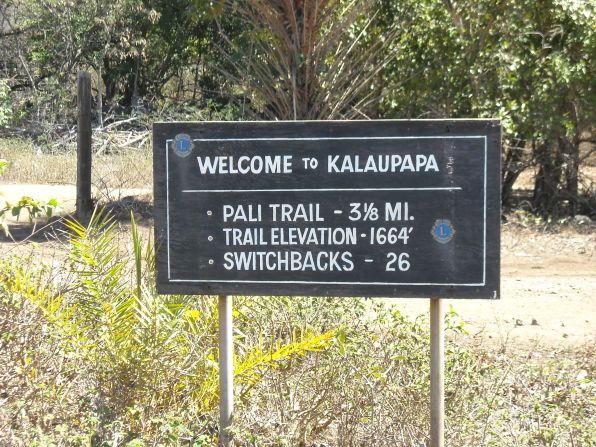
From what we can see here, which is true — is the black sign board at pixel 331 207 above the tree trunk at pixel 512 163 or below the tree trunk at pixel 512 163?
below

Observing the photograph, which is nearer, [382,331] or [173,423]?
[173,423]

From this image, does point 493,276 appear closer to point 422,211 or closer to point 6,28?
point 422,211

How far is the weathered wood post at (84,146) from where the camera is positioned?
11.8 m

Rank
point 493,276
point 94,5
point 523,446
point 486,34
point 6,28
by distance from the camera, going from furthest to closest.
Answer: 1. point 6,28
2. point 94,5
3. point 486,34
4. point 523,446
5. point 493,276


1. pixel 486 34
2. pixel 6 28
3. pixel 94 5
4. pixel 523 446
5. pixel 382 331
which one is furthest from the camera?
pixel 6 28

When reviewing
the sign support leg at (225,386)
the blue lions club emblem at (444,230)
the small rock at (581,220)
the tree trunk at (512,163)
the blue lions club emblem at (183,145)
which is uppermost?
the tree trunk at (512,163)

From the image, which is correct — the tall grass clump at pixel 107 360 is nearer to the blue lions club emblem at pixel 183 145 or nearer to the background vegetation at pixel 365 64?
the blue lions club emblem at pixel 183 145

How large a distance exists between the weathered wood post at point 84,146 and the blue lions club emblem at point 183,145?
8170 mm

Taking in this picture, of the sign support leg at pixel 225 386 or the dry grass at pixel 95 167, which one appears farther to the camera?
the dry grass at pixel 95 167

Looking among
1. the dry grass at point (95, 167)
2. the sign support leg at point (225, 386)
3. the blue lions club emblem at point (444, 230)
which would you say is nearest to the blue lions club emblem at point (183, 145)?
the sign support leg at point (225, 386)

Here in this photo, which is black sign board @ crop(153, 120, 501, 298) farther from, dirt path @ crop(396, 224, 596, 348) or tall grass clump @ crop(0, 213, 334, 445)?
dirt path @ crop(396, 224, 596, 348)

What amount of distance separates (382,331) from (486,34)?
309 inches

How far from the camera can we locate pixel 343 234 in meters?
3.88

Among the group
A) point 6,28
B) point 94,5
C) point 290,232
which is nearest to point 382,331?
point 290,232
